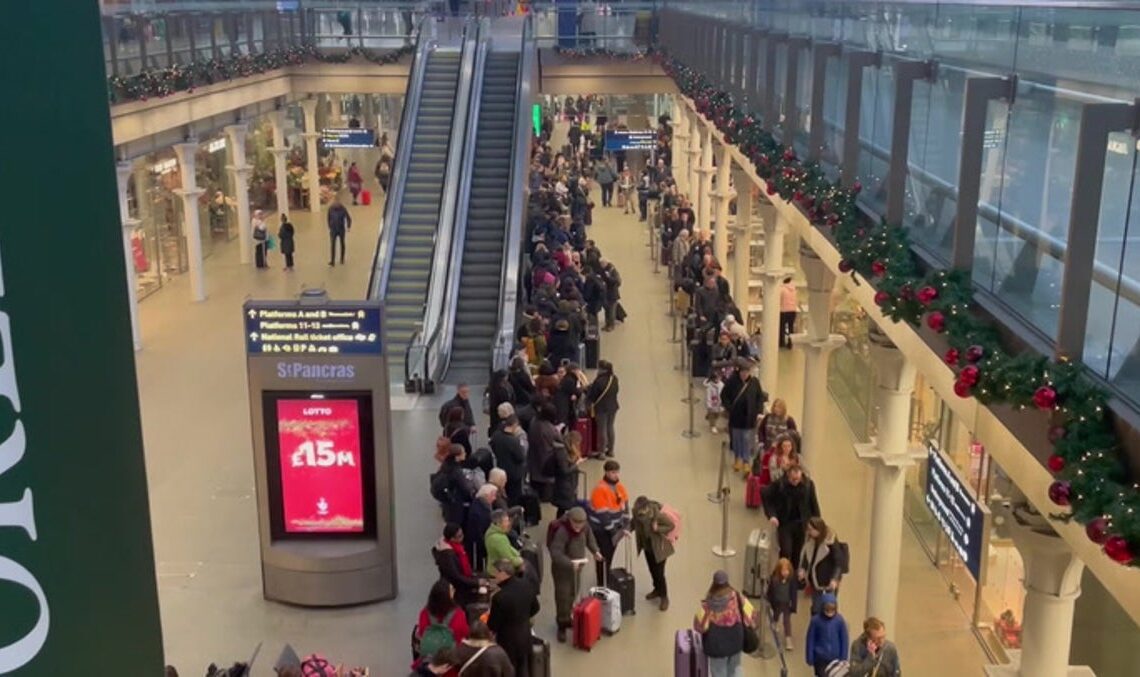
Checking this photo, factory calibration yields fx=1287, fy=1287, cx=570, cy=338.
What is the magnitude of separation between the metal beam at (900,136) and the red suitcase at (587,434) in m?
7.14

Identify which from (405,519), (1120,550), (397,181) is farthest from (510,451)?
(397,181)

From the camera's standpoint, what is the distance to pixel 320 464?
424 inches

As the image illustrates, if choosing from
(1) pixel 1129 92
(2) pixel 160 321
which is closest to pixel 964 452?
(1) pixel 1129 92

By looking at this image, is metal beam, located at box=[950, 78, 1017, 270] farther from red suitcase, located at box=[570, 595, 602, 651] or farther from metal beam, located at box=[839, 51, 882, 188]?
red suitcase, located at box=[570, 595, 602, 651]

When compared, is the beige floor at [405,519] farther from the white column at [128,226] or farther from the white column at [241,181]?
the white column at [241,181]

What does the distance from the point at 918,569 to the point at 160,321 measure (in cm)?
1444

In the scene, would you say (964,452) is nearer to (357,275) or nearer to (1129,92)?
(1129,92)

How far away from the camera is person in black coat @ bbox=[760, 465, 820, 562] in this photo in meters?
11.2

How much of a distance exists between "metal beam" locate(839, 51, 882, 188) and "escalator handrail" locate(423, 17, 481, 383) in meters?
9.01

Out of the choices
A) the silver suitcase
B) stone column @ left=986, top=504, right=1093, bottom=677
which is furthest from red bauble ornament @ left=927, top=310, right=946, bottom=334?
the silver suitcase

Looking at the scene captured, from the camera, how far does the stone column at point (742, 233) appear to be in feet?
63.0

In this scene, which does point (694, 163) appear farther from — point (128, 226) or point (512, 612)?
point (512, 612)

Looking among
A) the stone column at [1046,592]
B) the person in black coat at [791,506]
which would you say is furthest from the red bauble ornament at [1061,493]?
the person in black coat at [791,506]

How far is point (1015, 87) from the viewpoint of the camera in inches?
248
